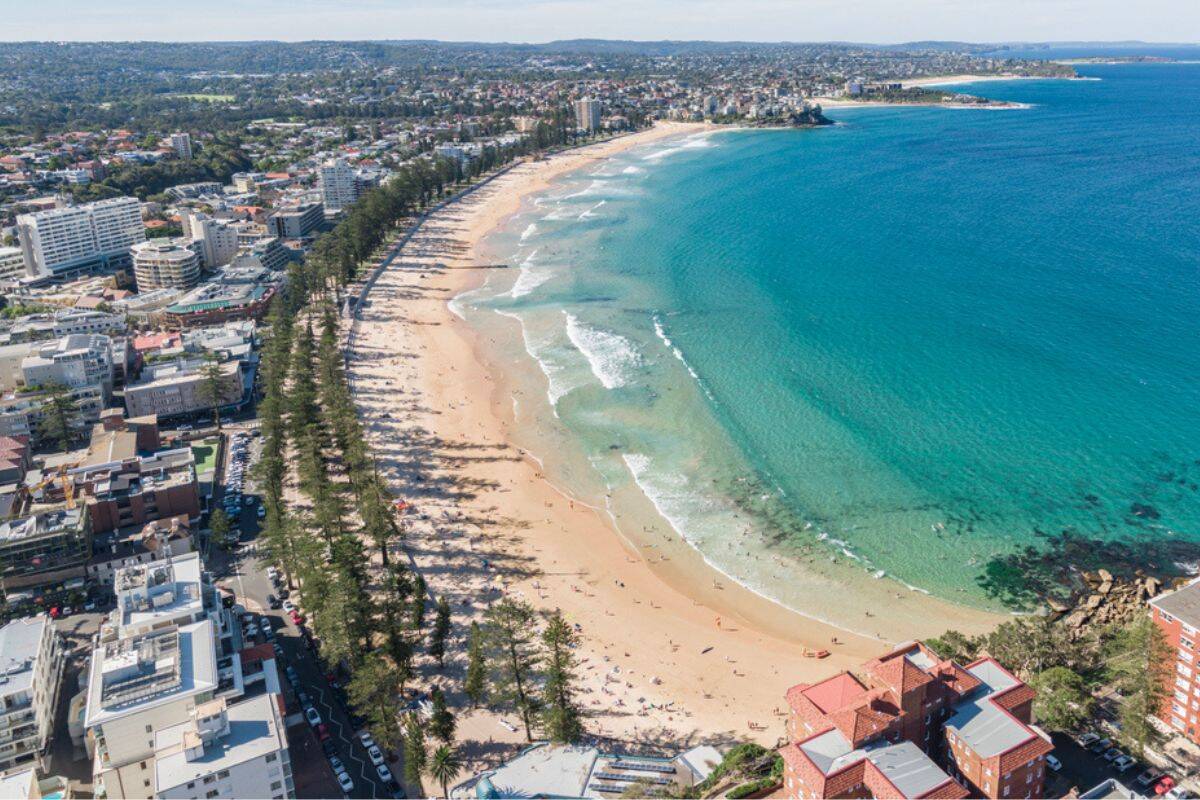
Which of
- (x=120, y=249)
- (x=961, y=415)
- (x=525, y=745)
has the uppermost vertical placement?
(x=120, y=249)

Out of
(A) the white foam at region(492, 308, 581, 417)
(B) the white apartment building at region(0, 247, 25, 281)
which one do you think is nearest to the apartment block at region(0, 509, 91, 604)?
(A) the white foam at region(492, 308, 581, 417)

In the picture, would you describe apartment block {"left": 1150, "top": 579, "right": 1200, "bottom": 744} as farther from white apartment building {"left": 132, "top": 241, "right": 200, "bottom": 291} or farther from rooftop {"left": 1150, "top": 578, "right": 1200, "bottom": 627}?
white apartment building {"left": 132, "top": 241, "right": 200, "bottom": 291}

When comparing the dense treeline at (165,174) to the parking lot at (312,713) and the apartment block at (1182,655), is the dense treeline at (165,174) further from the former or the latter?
the apartment block at (1182,655)

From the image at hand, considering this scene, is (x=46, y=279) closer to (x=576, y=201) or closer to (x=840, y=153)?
(x=576, y=201)

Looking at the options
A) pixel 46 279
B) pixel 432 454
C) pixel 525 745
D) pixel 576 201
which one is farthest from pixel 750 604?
pixel 576 201

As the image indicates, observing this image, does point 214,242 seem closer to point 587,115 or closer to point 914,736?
Answer: point 914,736

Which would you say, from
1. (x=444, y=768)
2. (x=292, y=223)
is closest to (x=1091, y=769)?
(x=444, y=768)
